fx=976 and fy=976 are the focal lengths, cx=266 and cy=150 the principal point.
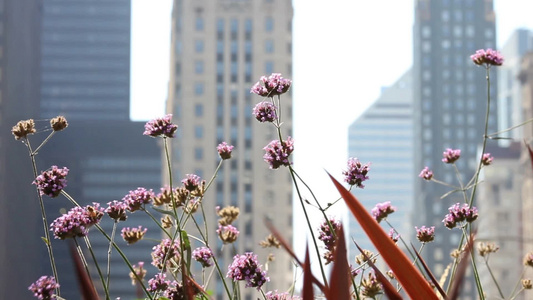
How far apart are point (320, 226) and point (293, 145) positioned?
0.15 meters

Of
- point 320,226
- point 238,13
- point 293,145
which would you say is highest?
point 238,13

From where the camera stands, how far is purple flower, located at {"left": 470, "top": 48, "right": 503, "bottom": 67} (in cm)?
214

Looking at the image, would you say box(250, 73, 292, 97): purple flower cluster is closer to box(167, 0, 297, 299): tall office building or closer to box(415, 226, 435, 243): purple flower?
box(415, 226, 435, 243): purple flower

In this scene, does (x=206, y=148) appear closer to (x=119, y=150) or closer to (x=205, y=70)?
(x=205, y=70)

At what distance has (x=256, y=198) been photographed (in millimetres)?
94000

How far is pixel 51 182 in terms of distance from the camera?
1615mm

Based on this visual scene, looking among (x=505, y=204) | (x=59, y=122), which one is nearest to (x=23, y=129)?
(x=59, y=122)

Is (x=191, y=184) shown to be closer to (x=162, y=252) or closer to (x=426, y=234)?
(x=162, y=252)

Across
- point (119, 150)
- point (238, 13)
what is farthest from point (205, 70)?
point (119, 150)

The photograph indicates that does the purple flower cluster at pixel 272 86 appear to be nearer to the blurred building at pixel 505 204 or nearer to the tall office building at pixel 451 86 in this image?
the blurred building at pixel 505 204

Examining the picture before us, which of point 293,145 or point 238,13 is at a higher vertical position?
point 238,13

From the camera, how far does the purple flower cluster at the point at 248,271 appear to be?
149cm

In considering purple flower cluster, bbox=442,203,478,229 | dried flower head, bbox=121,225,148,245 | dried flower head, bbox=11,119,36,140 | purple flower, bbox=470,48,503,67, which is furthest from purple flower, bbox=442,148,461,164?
dried flower head, bbox=11,119,36,140

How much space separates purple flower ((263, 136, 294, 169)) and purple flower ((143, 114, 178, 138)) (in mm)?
174
